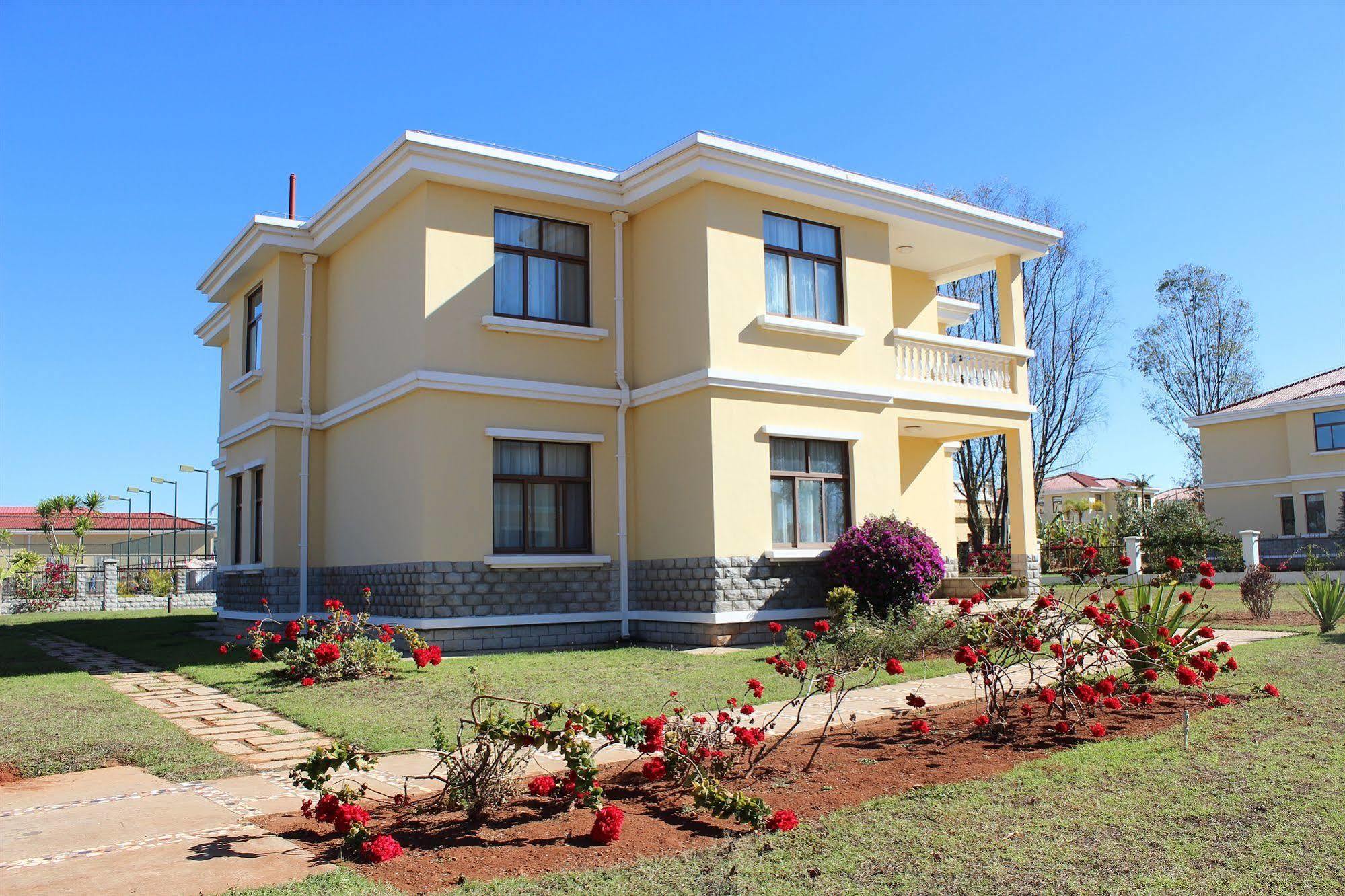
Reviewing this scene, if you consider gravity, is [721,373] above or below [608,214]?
below

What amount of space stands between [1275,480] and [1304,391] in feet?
12.3

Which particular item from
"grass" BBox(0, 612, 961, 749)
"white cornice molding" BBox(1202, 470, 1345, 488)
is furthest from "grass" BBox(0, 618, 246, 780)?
"white cornice molding" BBox(1202, 470, 1345, 488)

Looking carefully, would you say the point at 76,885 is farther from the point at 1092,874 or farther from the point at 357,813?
the point at 1092,874

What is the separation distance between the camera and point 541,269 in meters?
15.4

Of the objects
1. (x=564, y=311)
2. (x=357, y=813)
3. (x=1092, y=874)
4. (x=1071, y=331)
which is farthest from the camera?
(x=1071, y=331)

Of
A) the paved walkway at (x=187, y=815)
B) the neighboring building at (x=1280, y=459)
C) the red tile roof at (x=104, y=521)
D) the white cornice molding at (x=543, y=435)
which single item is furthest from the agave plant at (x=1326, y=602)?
the red tile roof at (x=104, y=521)

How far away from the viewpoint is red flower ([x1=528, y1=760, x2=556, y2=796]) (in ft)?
17.3

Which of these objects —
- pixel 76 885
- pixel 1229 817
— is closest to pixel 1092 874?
pixel 1229 817

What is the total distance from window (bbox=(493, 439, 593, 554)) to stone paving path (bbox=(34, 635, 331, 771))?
464 cm

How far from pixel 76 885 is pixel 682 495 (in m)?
10.6

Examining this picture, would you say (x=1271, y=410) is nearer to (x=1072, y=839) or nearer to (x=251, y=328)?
(x=251, y=328)

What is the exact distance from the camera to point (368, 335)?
→ 632 inches

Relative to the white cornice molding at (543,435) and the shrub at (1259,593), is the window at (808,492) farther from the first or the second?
the shrub at (1259,593)

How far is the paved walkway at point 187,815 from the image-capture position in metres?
4.53
